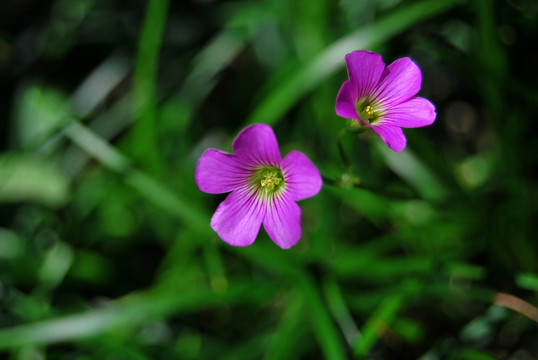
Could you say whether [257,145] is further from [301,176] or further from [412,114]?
[412,114]

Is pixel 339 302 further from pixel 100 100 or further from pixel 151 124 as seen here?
pixel 100 100

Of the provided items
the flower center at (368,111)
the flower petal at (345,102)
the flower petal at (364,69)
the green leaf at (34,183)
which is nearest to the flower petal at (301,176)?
the flower petal at (345,102)

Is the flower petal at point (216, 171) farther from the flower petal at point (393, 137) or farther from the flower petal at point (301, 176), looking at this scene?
the flower petal at point (393, 137)

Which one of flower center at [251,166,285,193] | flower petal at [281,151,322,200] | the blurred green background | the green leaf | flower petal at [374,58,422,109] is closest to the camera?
flower petal at [281,151,322,200]

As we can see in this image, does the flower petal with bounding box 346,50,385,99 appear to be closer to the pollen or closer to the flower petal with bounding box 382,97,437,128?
the flower petal with bounding box 382,97,437,128

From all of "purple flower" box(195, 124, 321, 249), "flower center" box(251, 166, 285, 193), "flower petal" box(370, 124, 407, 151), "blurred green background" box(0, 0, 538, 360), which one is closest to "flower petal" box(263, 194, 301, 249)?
"purple flower" box(195, 124, 321, 249)
